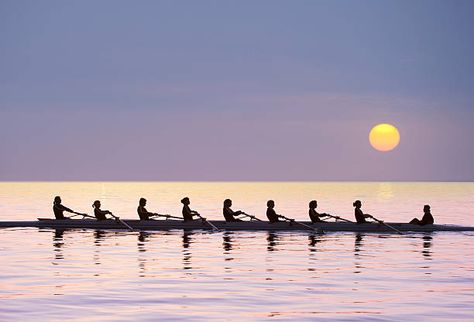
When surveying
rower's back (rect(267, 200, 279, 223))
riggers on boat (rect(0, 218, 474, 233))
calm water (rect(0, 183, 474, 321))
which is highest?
rower's back (rect(267, 200, 279, 223))

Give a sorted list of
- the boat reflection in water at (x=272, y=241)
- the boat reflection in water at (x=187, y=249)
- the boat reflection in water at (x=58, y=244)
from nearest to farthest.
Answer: the boat reflection in water at (x=187, y=249), the boat reflection in water at (x=58, y=244), the boat reflection in water at (x=272, y=241)

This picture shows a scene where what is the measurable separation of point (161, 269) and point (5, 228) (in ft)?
72.7

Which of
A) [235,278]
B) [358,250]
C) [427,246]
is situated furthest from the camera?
[427,246]

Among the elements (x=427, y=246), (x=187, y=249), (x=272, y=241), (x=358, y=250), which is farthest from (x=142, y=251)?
(x=427, y=246)

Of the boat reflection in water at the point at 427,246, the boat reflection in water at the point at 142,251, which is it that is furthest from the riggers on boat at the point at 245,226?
the boat reflection in water at the point at 427,246

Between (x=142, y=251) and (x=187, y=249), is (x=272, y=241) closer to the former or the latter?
(x=187, y=249)

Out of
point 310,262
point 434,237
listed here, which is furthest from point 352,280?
point 434,237

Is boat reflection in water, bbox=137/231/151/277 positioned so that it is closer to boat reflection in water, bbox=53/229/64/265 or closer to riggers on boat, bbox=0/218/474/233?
riggers on boat, bbox=0/218/474/233

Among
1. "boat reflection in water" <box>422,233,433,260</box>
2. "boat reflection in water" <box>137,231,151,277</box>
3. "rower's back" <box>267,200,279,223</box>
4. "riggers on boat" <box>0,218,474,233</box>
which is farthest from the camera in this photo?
"rower's back" <box>267,200,279,223</box>

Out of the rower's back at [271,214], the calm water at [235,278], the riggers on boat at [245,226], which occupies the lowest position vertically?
the calm water at [235,278]

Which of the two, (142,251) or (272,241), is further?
(272,241)

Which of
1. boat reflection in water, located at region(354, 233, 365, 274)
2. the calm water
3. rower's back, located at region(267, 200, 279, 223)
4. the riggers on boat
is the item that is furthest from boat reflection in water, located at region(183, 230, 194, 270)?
boat reflection in water, located at region(354, 233, 365, 274)

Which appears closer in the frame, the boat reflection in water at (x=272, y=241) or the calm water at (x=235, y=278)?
the calm water at (x=235, y=278)

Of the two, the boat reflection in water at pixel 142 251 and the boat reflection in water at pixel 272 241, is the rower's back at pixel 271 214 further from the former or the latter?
the boat reflection in water at pixel 142 251
